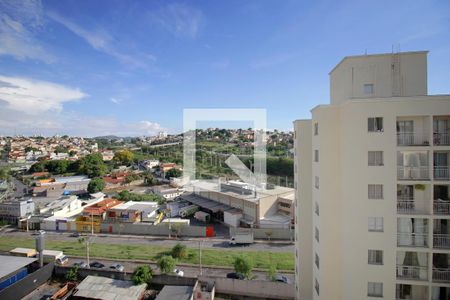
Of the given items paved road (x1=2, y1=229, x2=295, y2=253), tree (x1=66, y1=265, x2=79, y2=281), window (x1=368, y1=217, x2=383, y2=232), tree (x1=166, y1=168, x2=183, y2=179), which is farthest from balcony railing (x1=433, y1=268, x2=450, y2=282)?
tree (x1=166, y1=168, x2=183, y2=179)

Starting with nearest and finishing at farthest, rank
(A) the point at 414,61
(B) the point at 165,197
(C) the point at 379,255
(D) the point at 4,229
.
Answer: (C) the point at 379,255
(A) the point at 414,61
(D) the point at 4,229
(B) the point at 165,197

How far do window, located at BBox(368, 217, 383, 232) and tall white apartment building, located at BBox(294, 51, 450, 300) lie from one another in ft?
0.09

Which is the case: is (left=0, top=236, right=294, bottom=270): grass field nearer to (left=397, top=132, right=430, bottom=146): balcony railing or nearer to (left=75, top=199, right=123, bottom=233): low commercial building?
(left=75, top=199, right=123, bottom=233): low commercial building

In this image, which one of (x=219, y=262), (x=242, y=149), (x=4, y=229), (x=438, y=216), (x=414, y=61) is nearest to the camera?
(x=438, y=216)

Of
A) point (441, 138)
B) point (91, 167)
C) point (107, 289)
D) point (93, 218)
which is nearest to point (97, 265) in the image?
point (107, 289)

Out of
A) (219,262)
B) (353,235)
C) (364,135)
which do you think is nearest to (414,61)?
(364,135)

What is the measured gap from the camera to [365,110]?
685 cm

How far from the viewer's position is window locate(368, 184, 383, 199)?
6.85 metres

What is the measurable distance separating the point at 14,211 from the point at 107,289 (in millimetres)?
21413

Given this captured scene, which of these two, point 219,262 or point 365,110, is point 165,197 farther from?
point 365,110

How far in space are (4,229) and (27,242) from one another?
6.52 m

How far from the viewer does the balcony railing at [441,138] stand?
21.9 feet

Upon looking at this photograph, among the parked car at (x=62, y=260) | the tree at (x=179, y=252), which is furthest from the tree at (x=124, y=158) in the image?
the tree at (x=179, y=252)

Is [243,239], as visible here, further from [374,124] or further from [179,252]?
[374,124]
